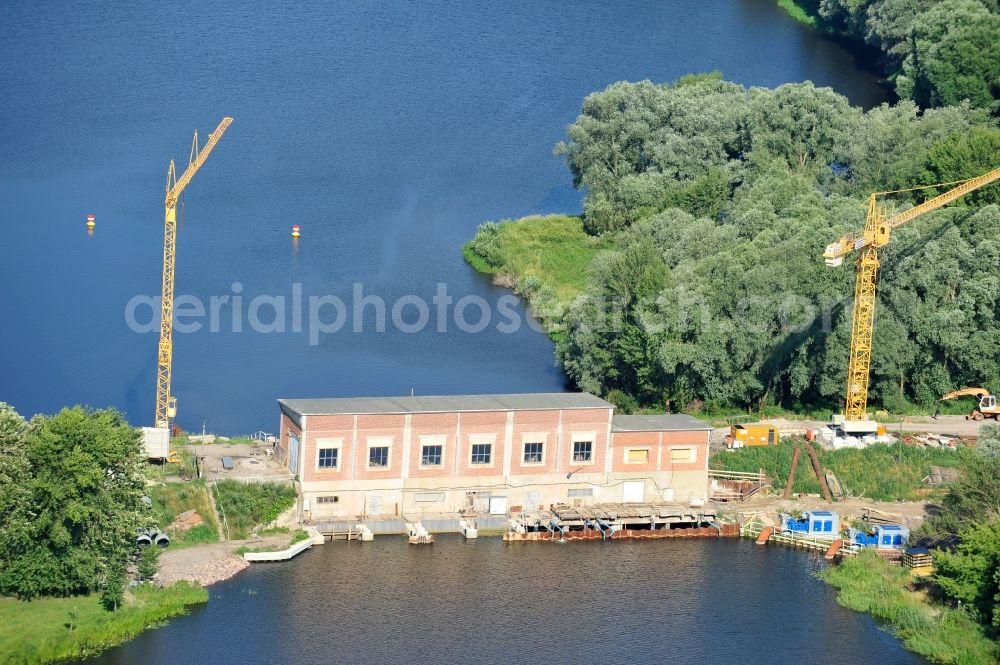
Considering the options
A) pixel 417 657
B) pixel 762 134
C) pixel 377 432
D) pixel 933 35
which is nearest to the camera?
pixel 417 657

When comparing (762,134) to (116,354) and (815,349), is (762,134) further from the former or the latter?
(116,354)

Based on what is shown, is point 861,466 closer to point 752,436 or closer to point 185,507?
point 752,436

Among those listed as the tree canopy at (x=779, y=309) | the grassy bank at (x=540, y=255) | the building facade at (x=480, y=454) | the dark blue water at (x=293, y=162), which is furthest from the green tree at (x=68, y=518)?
the grassy bank at (x=540, y=255)

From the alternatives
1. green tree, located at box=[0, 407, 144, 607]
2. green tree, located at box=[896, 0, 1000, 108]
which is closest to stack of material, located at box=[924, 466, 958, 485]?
green tree, located at box=[0, 407, 144, 607]

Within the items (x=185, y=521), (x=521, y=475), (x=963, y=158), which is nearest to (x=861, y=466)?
(x=521, y=475)

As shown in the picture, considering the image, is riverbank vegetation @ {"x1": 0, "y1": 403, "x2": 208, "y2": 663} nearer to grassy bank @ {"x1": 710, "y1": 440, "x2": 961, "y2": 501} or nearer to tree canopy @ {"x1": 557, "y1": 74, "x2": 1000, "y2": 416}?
grassy bank @ {"x1": 710, "y1": 440, "x2": 961, "y2": 501}

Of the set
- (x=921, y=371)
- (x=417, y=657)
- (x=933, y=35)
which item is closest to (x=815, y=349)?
(x=921, y=371)
